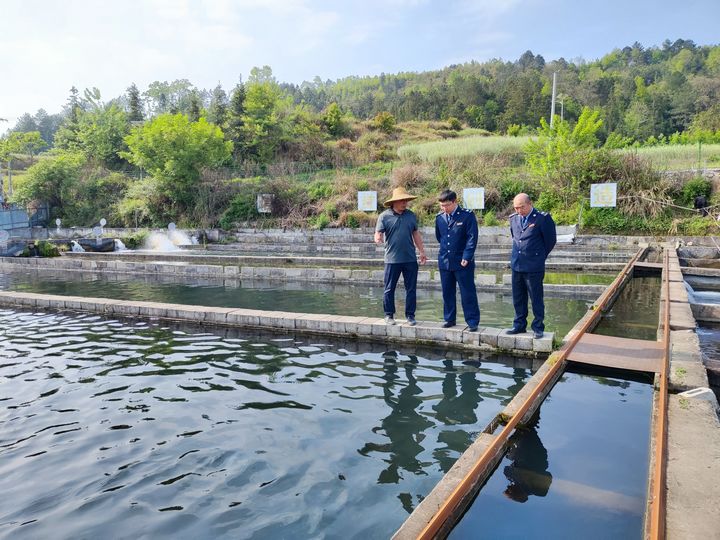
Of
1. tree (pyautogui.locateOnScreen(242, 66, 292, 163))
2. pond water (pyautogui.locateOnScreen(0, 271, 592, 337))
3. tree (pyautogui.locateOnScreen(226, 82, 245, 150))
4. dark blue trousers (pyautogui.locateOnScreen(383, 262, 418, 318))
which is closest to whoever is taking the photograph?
dark blue trousers (pyautogui.locateOnScreen(383, 262, 418, 318))

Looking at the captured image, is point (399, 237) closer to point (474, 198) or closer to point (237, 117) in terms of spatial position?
point (474, 198)

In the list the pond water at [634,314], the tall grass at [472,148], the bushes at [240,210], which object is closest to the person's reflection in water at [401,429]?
the pond water at [634,314]

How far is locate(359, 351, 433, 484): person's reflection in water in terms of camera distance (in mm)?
3316

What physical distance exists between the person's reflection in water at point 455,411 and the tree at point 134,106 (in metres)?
44.5

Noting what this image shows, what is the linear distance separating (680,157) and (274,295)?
21.2 metres

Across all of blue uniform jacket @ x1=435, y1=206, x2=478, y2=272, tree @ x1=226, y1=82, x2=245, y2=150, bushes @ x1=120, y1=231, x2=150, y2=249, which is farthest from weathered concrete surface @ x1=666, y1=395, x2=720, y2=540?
tree @ x1=226, y1=82, x2=245, y2=150

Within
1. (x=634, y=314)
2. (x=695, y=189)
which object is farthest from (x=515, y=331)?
(x=695, y=189)

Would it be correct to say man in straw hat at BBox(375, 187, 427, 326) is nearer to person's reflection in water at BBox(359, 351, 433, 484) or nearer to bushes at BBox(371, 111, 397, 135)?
person's reflection in water at BBox(359, 351, 433, 484)

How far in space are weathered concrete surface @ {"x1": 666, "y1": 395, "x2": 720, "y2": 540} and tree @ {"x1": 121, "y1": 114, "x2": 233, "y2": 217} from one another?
26.3m

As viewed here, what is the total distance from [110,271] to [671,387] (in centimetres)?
1417

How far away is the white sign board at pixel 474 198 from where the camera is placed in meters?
21.8

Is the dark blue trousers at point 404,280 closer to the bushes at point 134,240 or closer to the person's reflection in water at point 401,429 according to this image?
the person's reflection in water at point 401,429

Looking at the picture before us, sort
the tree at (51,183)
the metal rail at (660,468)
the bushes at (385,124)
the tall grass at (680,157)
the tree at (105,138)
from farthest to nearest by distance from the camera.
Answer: the bushes at (385,124) → the tree at (105,138) → the tree at (51,183) → the tall grass at (680,157) → the metal rail at (660,468)

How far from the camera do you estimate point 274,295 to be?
1031cm
